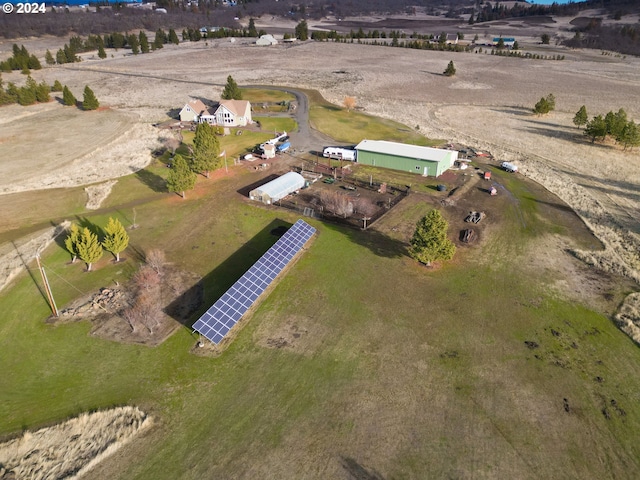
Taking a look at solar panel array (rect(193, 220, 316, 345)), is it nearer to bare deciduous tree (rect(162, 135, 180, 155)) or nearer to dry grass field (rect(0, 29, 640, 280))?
dry grass field (rect(0, 29, 640, 280))

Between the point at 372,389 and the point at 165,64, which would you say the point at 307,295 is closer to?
the point at 372,389

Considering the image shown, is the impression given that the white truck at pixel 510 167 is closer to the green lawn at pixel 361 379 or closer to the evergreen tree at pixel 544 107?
the green lawn at pixel 361 379

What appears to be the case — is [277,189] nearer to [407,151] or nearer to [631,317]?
[407,151]

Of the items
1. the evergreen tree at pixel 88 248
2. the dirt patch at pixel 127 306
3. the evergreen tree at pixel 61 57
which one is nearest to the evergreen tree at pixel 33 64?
the evergreen tree at pixel 61 57

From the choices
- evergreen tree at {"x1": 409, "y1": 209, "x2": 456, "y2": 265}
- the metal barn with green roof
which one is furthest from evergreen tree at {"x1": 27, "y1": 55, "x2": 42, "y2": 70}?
evergreen tree at {"x1": 409, "y1": 209, "x2": 456, "y2": 265}

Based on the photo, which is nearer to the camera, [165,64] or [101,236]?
[101,236]

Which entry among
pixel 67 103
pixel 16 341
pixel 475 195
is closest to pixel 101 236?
pixel 16 341
